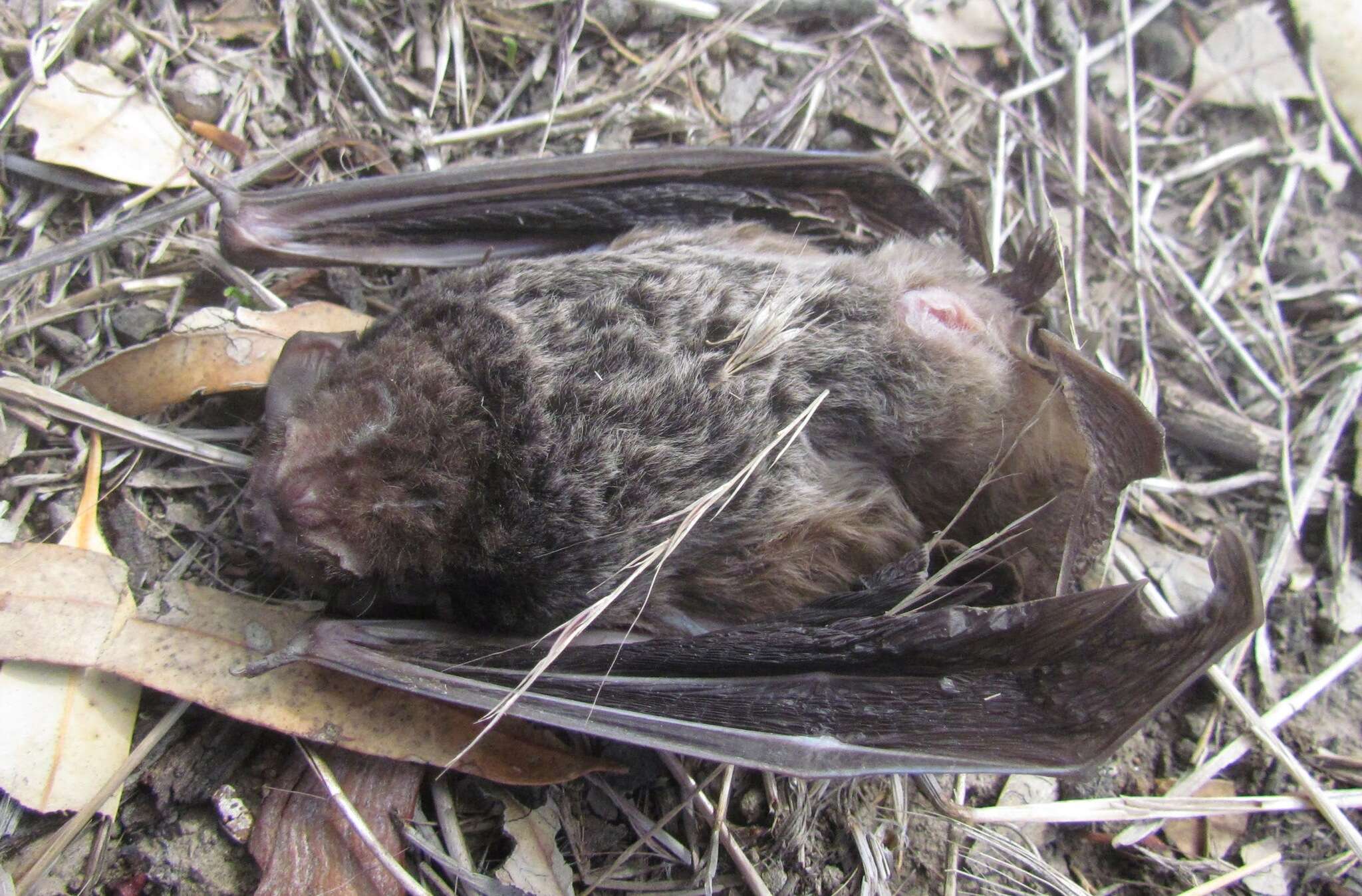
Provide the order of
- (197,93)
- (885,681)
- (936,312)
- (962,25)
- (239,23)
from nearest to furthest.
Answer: (885,681), (936,312), (197,93), (239,23), (962,25)

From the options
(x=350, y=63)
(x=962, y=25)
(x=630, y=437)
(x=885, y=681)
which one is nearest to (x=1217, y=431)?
(x=885, y=681)

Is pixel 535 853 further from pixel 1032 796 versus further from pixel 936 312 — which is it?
pixel 936 312

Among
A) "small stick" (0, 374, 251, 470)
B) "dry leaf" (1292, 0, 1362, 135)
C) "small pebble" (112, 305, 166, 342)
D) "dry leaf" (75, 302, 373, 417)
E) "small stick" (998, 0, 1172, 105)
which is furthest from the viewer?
"dry leaf" (1292, 0, 1362, 135)

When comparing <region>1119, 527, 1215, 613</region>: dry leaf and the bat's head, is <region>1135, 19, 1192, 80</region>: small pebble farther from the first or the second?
the bat's head

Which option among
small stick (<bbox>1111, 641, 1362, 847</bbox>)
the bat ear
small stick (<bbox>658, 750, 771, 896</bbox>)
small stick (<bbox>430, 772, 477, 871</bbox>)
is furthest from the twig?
small stick (<bbox>1111, 641, 1362, 847</bbox>)

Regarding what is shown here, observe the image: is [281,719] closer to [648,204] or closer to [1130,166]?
[648,204]

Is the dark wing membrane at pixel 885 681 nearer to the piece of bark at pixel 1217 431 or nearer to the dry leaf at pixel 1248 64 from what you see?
the piece of bark at pixel 1217 431

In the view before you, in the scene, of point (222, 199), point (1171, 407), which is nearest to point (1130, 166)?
point (1171, 407)
